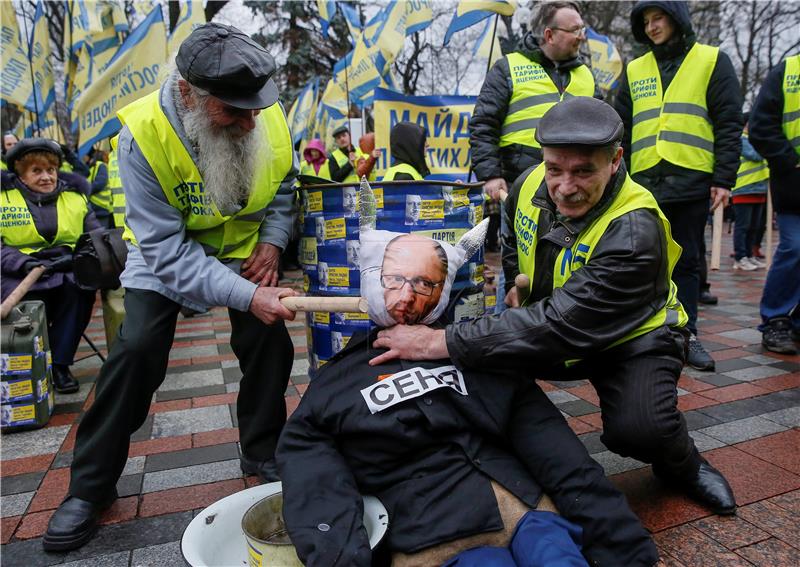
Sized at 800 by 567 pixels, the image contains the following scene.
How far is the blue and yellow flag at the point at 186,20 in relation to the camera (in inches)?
269

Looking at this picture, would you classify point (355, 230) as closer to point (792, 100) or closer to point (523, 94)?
point (523, 94)

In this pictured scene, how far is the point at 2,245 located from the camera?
390cm

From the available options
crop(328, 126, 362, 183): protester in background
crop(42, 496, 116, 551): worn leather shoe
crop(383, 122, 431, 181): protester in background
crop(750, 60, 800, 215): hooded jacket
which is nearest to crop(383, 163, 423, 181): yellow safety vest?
crop(383, 122, 431, 181): protester in background

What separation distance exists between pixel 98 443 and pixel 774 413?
3.00 m

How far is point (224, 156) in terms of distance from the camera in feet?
6.89

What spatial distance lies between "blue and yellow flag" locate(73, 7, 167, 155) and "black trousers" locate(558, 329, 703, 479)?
Result: 5273 millimetres

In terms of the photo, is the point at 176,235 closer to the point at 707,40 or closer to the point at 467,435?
the point at 467,435

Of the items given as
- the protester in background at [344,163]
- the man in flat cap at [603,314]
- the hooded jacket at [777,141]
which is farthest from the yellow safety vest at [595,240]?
the protester in background at [344,163]

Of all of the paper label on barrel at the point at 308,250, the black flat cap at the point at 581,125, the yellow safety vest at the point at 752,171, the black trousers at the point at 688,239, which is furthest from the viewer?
the yellow safety vest at the point at 752,171

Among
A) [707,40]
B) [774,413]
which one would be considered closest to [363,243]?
[774,413]

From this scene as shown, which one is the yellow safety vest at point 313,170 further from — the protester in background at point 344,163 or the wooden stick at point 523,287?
the wooden stick at point 523,287

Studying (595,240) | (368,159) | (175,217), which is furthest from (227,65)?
(368,159)

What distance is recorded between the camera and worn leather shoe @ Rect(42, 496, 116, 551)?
2.01 m

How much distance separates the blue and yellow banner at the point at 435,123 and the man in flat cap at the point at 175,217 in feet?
13.5
